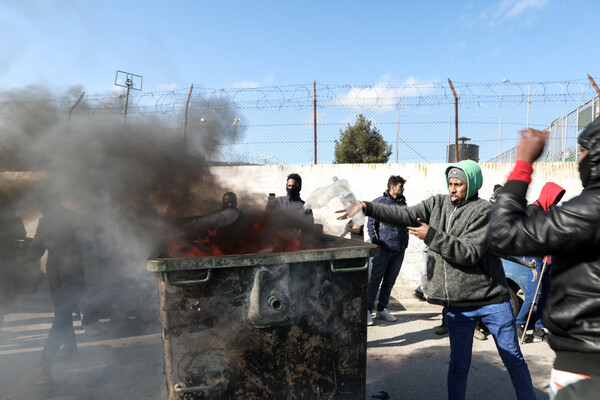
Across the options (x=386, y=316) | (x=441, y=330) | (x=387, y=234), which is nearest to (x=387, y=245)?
(x=387, y=234)

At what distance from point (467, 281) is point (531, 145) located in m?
1.23

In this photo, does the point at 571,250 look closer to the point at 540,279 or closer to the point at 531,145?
the point at 531,145

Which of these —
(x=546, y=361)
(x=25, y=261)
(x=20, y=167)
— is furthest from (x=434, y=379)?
(x=20, y=167)

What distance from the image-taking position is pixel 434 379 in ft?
12.3

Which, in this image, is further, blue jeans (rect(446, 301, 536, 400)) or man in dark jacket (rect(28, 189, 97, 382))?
man in dark jacket (rect(28, 189, 97, 382))

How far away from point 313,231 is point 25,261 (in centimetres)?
379

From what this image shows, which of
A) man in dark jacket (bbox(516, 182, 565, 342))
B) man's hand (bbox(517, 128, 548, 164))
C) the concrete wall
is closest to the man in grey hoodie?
man's hand (bbox(517, 128, 548, 164))

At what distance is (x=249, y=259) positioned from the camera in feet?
7.30

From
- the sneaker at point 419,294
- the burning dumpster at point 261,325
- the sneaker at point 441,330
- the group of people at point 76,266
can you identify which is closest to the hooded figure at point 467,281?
the burning dumpster at point 261,325

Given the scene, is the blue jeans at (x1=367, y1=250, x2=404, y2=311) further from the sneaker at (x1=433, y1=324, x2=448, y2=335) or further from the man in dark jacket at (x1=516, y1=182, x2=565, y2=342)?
the man in dark jacket at (x1=516, y1=182, x2=565, y2=342)

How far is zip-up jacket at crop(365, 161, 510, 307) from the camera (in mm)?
2551

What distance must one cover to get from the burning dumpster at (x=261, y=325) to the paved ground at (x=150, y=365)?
4.28 feet

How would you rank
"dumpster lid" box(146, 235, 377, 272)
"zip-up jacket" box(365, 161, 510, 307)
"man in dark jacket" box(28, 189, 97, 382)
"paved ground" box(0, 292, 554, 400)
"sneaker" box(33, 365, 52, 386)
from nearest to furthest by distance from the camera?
"dumpster lid" box(146, 235, 377, 272) → "zip-up jacket" box(365, 161, 510, 307) → "paved ground" box(0, 292, 554, 400) → "sneaker" box(33, 365, 52, 386) → "man in dark jacket" box(28, 189, 97, 382)

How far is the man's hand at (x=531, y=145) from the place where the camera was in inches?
67.9
